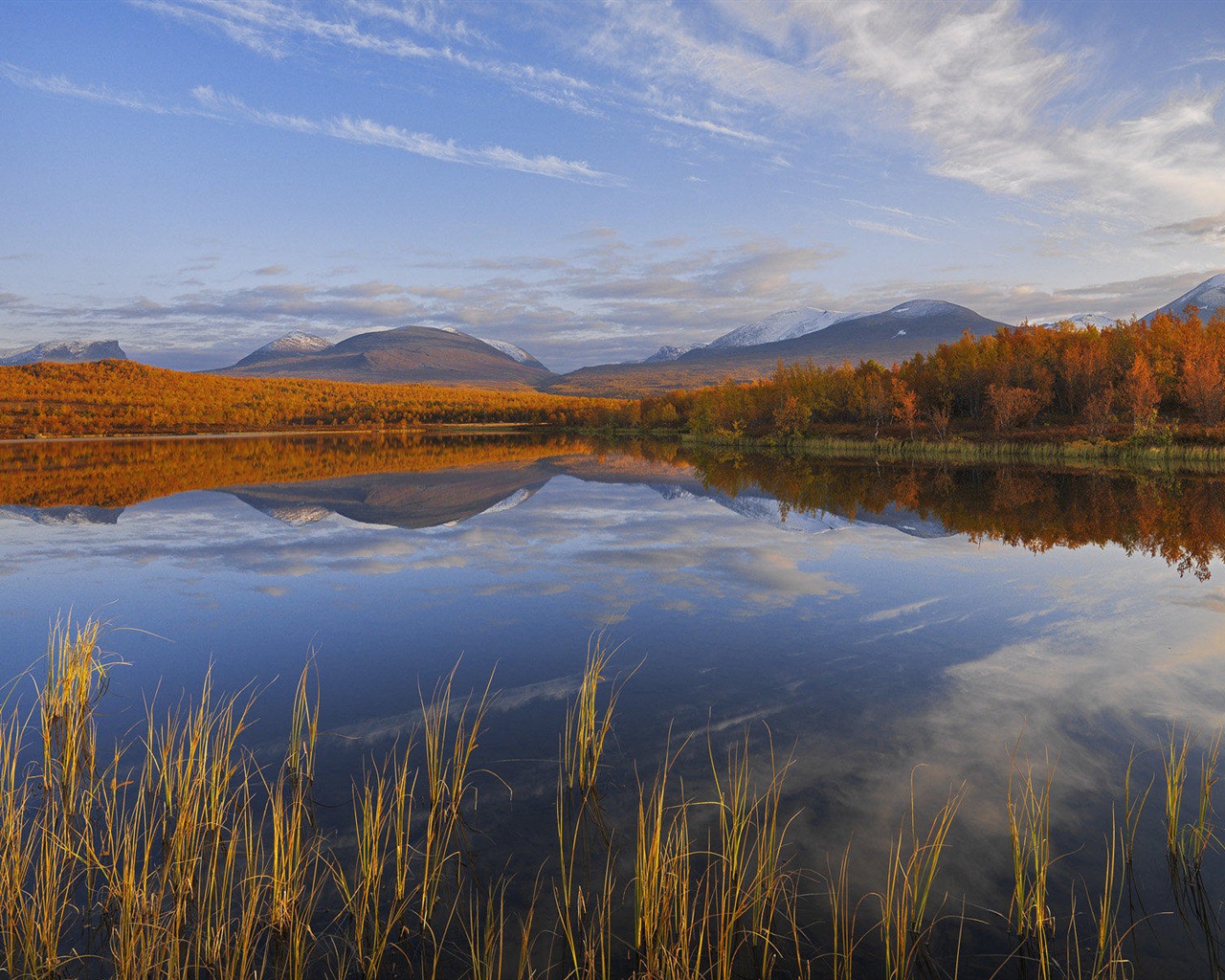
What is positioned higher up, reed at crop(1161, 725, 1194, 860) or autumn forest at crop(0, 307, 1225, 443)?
autumn forest at crop(0, 307, 1225, 443)

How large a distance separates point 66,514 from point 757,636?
75.6 feet

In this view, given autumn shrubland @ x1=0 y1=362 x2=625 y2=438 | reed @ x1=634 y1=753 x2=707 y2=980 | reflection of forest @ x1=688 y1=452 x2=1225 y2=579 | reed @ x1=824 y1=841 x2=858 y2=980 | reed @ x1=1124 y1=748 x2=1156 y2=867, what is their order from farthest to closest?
autumn shrubland @ x1=0 y1=362 x2=625 y2=438
reflection of forest @ x1=688 y1=452 x2=1225 y2=579
reed @ x1=1124 y1=748 x2=1156 y2=867
reed @ x1=824 y1=841 x2=858 y2=980
reed @ x1=634 y1=753 x2=707 y2=980

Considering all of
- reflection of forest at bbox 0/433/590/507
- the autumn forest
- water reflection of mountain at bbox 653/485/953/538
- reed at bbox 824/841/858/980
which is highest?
the autumn forest

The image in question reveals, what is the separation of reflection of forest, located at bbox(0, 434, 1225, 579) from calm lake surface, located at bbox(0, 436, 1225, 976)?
1.08ft

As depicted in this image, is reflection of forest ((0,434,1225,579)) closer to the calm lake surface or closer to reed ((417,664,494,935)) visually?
the calm lake surface

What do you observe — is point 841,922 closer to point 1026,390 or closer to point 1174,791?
point 1174,791

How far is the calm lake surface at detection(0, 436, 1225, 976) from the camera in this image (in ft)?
18.6

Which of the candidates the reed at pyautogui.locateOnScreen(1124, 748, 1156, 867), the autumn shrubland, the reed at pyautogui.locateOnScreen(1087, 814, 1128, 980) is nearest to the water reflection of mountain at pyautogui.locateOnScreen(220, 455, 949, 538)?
the reed at pyautogui.locateOnScreen(1124, 748, 1156, 867)

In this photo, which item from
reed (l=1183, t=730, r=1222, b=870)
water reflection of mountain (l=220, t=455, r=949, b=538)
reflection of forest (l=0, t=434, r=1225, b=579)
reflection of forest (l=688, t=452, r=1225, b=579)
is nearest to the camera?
reed (l=1183, t=730, r=1222, b=870)

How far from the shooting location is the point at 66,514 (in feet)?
74.2

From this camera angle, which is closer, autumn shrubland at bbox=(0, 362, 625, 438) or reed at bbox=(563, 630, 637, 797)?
reed at bbox=(563, 630, 637, 797)

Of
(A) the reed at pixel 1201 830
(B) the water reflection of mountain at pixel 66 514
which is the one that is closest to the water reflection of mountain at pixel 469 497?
(B) the water reflection of mountain at pixel 66 514

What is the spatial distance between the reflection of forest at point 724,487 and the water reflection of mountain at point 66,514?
2.67ft

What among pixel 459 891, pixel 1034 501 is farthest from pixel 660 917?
pixel 1034 501
